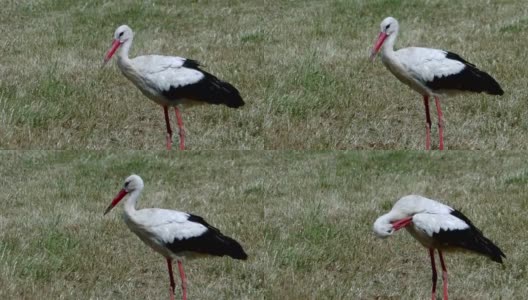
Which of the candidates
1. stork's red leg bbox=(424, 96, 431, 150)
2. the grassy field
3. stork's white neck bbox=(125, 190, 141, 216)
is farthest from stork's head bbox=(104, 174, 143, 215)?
stork's red leg bbox=(424, 96, 431, 150)

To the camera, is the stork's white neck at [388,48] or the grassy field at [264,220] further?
the grassy field at [264,220]

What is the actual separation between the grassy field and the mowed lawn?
85 centimetres

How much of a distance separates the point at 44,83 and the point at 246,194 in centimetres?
232

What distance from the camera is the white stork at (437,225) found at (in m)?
10.3

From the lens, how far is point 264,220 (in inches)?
495

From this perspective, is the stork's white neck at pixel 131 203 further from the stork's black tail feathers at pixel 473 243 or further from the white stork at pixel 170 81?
the stork's black tail feathers at pixel 473 243

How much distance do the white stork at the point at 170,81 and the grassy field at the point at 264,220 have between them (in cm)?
135

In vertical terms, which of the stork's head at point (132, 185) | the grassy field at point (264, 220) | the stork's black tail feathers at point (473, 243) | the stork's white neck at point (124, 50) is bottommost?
the grassy field at point (264, 220)

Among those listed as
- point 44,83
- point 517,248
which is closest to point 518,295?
point 517,248

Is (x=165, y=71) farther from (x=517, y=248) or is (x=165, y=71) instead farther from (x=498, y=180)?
(x=498, y=180)

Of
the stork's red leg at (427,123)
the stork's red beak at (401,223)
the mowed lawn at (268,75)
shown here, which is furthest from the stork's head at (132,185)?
the stork's red leg at (427,123)

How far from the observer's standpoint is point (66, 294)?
35.7 feet

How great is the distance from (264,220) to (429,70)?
2.61 metres

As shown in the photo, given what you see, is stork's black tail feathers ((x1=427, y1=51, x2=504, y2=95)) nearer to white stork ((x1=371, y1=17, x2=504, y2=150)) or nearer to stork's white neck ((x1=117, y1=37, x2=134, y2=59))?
white stork ((x1=371, y1=17, x2=504, y2=150))
